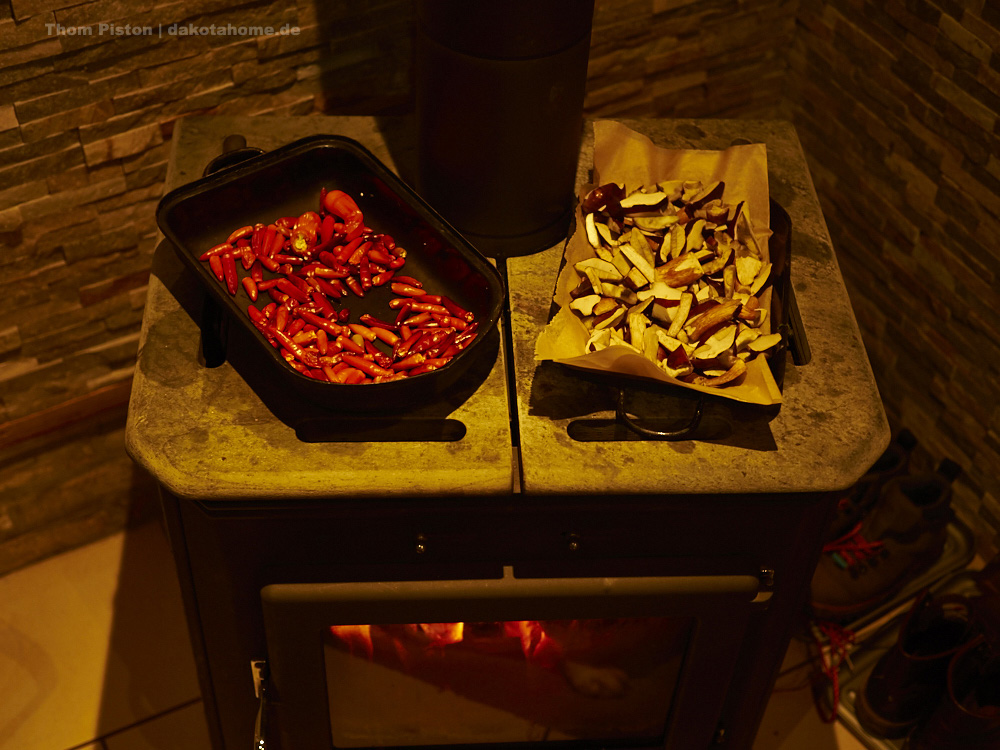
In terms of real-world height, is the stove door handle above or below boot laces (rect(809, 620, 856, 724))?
above

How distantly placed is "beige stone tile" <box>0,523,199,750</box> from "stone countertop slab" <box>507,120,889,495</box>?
0.90 m

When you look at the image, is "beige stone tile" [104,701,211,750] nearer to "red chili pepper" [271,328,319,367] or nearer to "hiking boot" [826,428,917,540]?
"red chili pepper" [271,328,319,367]

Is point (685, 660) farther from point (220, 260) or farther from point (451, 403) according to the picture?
point (220, 260)

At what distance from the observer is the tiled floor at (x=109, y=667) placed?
5.46 ft

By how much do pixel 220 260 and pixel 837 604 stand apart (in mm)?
1124

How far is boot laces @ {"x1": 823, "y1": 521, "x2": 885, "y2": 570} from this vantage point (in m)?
1.76

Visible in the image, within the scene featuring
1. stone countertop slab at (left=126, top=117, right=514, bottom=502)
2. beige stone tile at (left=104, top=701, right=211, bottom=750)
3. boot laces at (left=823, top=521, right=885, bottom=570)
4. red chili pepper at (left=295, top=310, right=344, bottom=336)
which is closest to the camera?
stone countertop slab at (left=126, top=117, right=514, bottom=502)

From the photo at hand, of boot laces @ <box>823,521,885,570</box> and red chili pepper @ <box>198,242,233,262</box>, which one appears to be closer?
red chili pepper @ <box>198,242,233,262</box>

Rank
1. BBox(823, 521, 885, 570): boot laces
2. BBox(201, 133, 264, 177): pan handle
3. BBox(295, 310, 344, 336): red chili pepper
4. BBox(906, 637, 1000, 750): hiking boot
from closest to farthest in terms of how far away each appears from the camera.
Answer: BBox(295, 310, 344, 336): red chili pepper
BBox(201, 133, 264, 177): pan handle
BBox(906, 637, 1000, 750): hiking boot
BBox(823, 521, 885, 570): boot laces

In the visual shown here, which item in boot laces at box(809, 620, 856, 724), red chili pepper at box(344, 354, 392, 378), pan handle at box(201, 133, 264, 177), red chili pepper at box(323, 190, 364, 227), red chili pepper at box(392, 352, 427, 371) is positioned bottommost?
boot laces at box(809, 620, 856, 724)

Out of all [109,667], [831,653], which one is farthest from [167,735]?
[831,653]

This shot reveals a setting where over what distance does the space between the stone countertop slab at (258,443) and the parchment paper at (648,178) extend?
9 cm

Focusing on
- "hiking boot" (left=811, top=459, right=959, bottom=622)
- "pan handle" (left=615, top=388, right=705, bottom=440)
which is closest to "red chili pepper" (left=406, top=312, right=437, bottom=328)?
"pan handle" (left=615, top=388, right=705, bottom=440)

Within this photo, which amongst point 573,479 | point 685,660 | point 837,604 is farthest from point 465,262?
point 837,604
